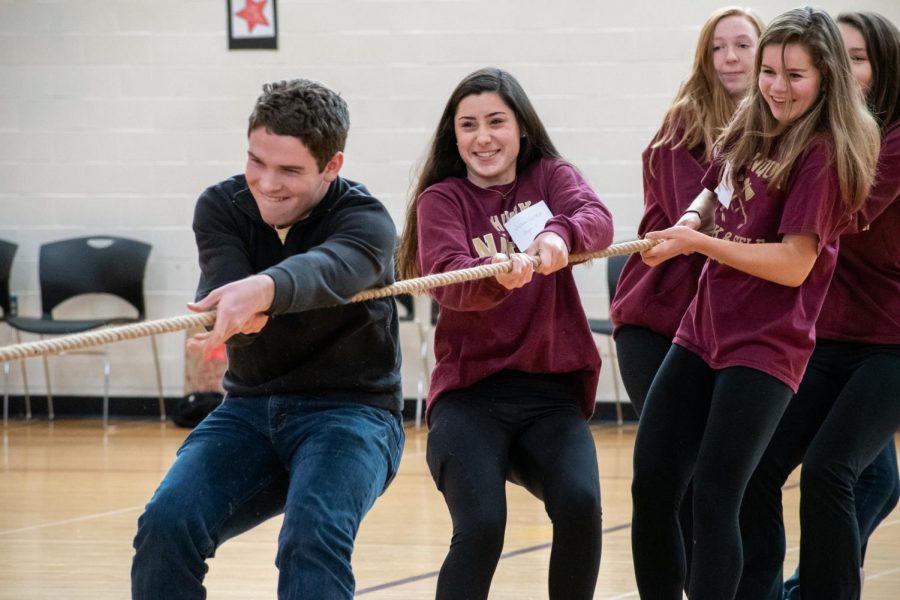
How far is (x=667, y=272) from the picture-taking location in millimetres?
3236

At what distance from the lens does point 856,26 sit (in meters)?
3.08

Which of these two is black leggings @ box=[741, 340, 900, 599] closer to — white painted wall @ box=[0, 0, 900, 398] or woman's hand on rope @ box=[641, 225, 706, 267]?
woman's hand on rope @ box=[641, 225, 706, 267]

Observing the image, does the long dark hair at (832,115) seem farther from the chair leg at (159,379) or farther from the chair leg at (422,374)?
the chair leg at (159,379)

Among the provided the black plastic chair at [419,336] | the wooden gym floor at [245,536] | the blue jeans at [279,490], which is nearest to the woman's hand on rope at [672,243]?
the blue jeans at [279,490]

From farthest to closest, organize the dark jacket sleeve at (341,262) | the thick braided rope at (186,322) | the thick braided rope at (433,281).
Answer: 1. the thick braided rope at (433,281)
2. the dark jacket sleeve at (341,262)
3. the thick braided rope at (186,322)

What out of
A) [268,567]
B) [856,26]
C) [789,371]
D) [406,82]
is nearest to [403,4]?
[406,82]

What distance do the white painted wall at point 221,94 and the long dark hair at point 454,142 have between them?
13.7ft

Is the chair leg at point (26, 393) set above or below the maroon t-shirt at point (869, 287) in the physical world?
below

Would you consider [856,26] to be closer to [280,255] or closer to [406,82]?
[280,255]

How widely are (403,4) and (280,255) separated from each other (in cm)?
499

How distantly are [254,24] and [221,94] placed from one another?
1.54ft

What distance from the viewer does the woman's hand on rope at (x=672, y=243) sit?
2850 mm

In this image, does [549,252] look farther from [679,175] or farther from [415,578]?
[415,578]

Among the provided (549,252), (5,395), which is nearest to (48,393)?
(5,395)
